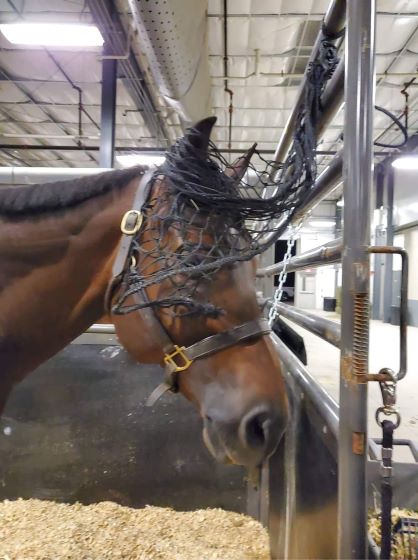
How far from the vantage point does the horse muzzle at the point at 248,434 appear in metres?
0.77

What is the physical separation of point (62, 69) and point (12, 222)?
4557 mm

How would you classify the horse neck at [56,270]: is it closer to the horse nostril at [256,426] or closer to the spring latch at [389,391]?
the horse nostril at [256,426]

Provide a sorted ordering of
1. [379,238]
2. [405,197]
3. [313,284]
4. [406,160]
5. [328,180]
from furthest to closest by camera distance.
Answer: [313,284] → [379,238] → [405,197] → [406,160] → [328,180]

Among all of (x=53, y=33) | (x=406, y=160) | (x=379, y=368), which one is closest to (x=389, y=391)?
(x=53, y=33)

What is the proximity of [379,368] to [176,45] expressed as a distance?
4075 millimetres

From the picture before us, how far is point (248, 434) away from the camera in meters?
0.78

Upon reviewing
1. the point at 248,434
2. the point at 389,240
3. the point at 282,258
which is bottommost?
the point at 248,434

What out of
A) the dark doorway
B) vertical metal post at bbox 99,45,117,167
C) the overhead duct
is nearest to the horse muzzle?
the overhead duct

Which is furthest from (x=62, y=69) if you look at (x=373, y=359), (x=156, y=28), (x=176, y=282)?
(x=373, y=359)

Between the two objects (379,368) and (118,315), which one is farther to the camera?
(379,368)

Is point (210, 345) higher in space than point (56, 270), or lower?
lower

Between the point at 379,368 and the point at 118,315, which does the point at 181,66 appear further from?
the point at 379,368

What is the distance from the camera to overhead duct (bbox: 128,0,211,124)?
1947mm

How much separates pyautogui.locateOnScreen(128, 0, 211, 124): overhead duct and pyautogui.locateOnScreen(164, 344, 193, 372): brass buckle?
1.78 meters
